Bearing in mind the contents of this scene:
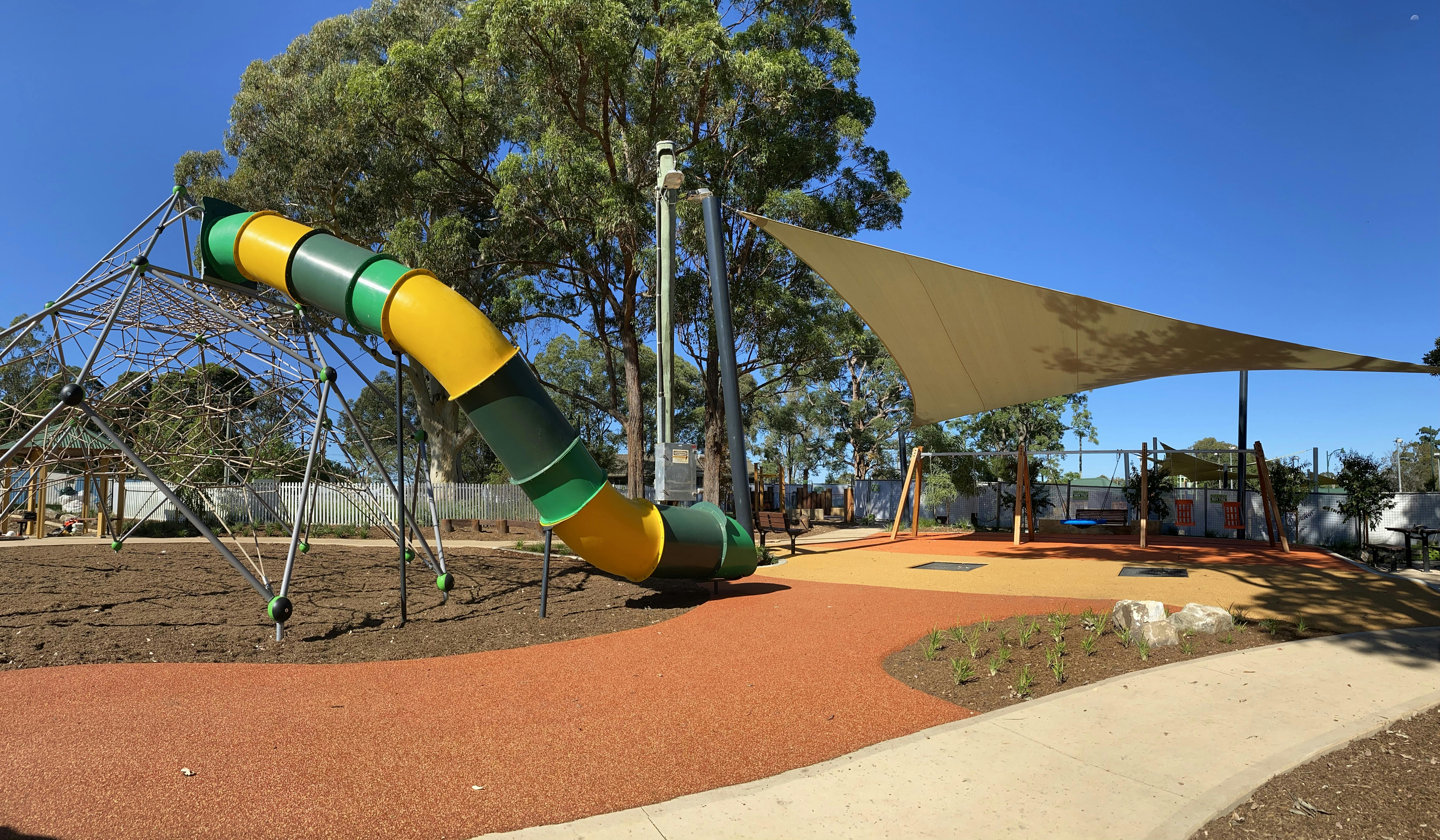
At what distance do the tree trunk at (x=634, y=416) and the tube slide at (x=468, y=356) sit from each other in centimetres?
760

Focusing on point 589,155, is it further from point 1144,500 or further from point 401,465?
point 1144,500

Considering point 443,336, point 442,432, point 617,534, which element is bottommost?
point 617,534

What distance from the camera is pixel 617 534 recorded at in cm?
805

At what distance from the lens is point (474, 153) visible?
18609 mm

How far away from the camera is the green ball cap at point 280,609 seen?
6.36 m

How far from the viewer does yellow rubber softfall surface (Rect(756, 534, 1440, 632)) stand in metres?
7.53

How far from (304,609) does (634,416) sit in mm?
9518

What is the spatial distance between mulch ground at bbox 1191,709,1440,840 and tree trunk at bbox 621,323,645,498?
12.9 metres

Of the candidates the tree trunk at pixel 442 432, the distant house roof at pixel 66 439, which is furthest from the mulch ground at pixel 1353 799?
the tree trunk at pixel 442 432

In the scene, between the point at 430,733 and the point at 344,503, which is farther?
the point at 344,503

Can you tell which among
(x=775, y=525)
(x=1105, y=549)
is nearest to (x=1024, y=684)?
(x=775, y=525)

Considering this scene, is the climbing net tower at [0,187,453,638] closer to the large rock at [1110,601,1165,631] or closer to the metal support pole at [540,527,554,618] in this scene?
the metal support pole at [540,527,554,618]

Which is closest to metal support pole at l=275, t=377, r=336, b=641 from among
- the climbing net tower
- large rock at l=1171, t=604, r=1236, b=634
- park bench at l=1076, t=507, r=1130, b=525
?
the climbing net tower

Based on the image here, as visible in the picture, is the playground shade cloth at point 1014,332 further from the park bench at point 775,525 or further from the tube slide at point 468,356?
the tube slide at point 468,356
